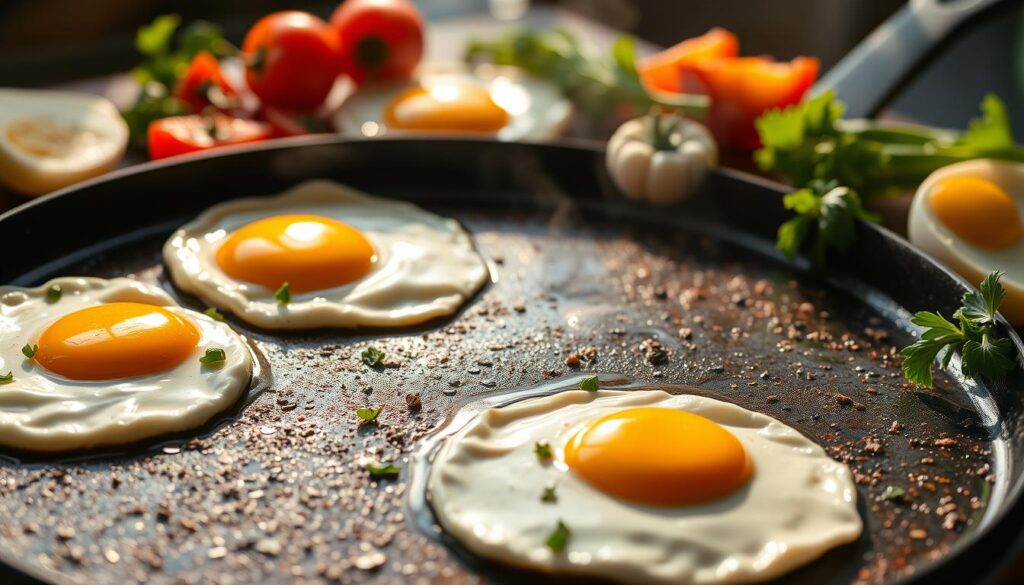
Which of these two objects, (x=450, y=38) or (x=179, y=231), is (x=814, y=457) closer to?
(x=179, y=231)

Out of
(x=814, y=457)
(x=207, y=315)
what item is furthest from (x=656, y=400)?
(x=207, y=315)

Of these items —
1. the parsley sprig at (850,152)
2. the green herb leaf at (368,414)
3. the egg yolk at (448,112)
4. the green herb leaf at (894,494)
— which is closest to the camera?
the green herb leaf at (894,494)

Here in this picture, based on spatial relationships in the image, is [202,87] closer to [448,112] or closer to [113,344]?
[448,112]

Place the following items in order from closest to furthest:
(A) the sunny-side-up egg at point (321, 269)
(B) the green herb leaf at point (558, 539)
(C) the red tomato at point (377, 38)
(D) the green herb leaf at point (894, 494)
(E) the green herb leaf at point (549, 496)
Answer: (B) the green herb leaf at point (558, 539) < (E) the green herb leaf at point (549, 496) < (D) the green herb leaf at point (894, 494) < (A) the sunny-side-up egg at point (321, 269) < (C) the red tomato at point (377, 38)

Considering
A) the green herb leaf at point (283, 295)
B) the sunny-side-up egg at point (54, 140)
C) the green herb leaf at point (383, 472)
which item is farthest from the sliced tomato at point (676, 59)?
the green herb leaf at point (383, 472)

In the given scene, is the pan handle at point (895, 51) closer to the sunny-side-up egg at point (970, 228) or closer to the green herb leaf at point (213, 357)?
the sunny-side-up egg at point (970, 228)

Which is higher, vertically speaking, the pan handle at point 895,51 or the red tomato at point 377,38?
the pan handle at point 895,51
